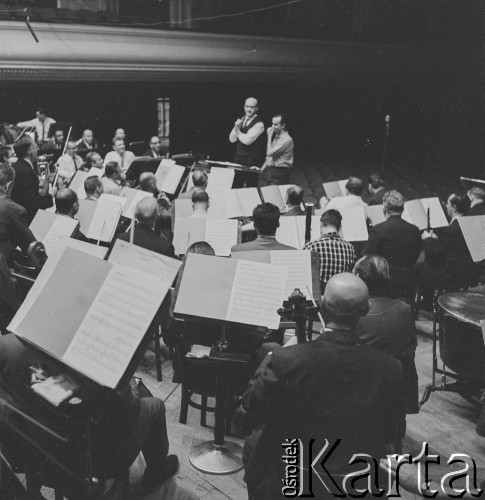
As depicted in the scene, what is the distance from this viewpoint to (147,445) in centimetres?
293

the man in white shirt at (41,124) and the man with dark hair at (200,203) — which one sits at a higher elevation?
the man in white shirt at (41,124)

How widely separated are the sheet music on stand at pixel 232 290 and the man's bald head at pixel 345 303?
0.56 metres

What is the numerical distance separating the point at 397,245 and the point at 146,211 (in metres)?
2.21

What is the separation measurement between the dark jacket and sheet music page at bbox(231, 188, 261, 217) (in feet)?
6.70

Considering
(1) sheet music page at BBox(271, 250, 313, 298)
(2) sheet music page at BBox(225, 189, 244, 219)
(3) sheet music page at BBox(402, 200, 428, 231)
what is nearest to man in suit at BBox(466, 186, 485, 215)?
(3) sheet music page at BBox(402, 200, 428, 231)

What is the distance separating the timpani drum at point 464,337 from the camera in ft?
11.7

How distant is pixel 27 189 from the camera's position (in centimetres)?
569

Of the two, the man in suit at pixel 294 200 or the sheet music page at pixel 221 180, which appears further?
the sheet music page at pixel 221 180

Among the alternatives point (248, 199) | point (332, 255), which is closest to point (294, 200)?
point (248, 199)

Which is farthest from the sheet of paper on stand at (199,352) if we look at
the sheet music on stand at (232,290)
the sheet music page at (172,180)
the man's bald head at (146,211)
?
the sheet music page at (172,180)

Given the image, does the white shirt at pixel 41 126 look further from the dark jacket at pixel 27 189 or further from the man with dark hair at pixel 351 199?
the man with dark hair at pixel 351 199

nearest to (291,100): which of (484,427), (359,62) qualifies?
(359,62)

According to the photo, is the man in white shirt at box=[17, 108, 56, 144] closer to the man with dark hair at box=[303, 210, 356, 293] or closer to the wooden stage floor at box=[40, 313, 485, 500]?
the wooden stage floor at box=[40, 313, 485, 500]

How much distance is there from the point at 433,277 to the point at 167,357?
2.60 meters
